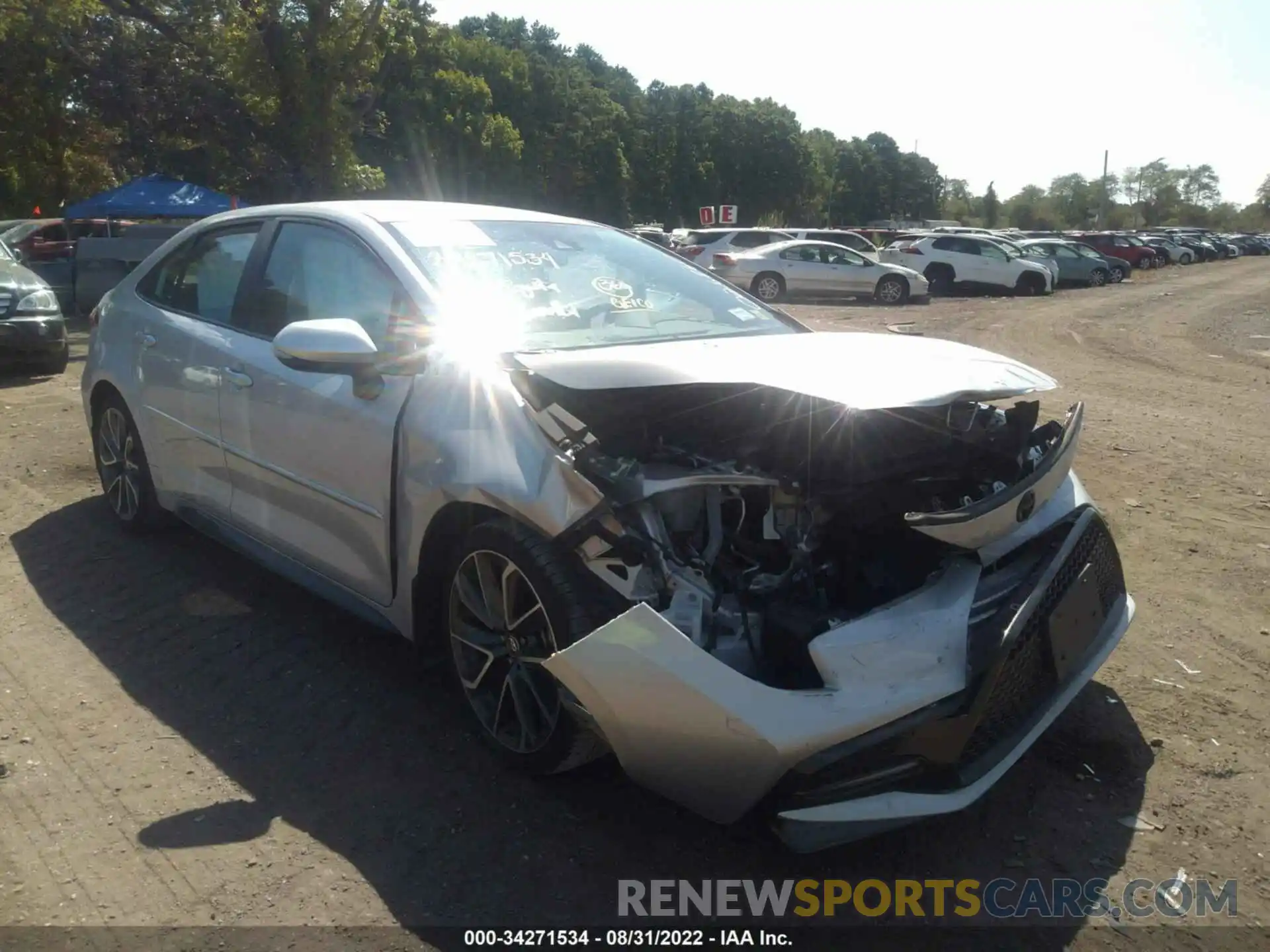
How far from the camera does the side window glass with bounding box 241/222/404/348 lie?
383 centimetres

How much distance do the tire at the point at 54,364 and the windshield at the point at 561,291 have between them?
26.7ft

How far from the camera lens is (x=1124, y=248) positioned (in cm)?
4419

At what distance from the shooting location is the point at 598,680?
2723 mm

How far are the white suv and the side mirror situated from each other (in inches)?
1041

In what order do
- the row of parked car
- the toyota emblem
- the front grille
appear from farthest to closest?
the row of parked car, the toyota emblem, the front grille

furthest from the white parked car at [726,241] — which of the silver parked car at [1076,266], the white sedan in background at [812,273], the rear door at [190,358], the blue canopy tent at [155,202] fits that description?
the rear door at [190,358]

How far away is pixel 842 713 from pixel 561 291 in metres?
2.04

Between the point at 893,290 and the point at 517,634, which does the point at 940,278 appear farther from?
the point at 517,634

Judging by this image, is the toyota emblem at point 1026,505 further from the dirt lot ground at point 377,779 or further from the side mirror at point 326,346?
the side mirror at point 326,346

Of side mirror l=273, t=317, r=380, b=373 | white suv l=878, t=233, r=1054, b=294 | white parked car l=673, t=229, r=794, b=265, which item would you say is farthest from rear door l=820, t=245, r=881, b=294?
side mirror l=273, t=317, r=380, b=373

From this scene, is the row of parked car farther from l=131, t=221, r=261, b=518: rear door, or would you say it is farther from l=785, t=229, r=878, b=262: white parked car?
l=131, t=221, r=261, b=518: rear door

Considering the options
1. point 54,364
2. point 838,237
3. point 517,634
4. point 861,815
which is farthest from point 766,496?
point 838,237

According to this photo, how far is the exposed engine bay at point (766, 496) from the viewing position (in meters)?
2.87

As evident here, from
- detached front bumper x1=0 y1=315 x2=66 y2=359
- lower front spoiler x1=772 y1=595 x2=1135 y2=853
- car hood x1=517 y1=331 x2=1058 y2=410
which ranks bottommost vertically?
lower front spoiler x1=772 y1=595 x2=1135 y2=853
